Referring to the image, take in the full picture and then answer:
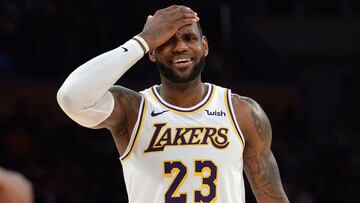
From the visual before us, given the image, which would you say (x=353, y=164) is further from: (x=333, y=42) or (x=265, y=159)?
(x=265, y=159)

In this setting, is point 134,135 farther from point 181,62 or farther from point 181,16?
point 181,16

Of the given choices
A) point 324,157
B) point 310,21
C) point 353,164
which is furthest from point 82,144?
point 310,21

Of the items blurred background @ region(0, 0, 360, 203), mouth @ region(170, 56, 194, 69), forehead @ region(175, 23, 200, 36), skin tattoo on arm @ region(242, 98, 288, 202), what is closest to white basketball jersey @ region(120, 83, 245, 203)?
skin tattoo on arm @ region(242, 98, 288, 202)

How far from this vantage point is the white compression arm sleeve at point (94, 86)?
3357mm

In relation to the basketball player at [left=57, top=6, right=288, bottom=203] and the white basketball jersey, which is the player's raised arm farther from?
the white basketball jersey

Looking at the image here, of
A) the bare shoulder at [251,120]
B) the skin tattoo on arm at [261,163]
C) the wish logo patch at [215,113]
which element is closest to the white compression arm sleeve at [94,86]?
the wish logo patch at [215,113]

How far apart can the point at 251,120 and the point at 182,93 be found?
40cm

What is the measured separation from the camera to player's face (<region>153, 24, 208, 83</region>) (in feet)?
12.4

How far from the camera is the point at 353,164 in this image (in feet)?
41.8

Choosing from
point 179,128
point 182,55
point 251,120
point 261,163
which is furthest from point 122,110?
point 261,163

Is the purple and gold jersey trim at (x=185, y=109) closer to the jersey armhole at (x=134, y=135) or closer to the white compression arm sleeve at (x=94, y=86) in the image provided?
the jersey armhole at (x=134, y=135)

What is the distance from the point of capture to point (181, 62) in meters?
3.78

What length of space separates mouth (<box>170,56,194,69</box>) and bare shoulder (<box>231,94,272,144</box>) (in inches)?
14.9

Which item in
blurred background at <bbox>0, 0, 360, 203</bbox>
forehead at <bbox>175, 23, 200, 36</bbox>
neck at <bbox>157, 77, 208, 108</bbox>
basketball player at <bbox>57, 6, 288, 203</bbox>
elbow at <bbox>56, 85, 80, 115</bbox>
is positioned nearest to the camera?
elbow at <bbox>56, 85, 80, 115</bbox>
